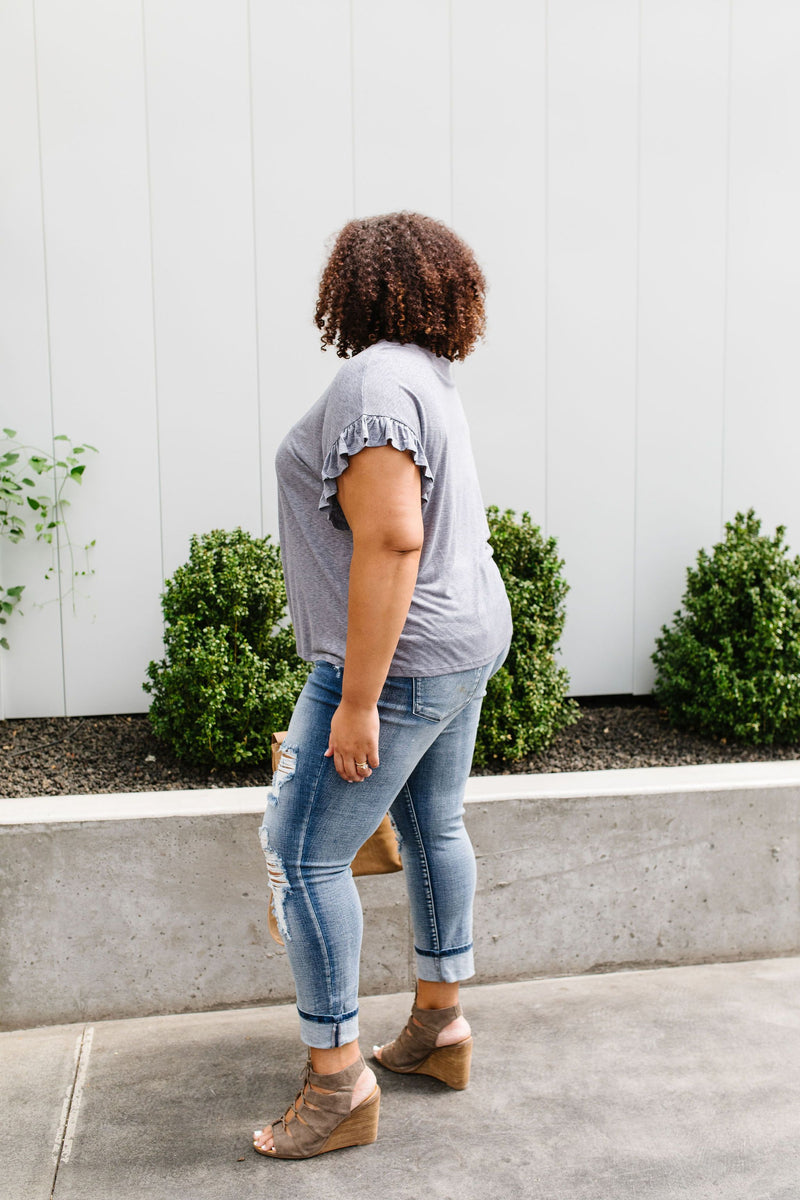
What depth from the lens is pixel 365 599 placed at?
1.84m

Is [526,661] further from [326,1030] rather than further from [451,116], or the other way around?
[451,116]

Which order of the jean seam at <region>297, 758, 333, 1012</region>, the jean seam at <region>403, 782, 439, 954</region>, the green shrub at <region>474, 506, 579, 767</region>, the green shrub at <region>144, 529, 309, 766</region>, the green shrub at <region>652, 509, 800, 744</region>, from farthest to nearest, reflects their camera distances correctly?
the green shrub at <region>652, 509, 800, 744</region> → the green shrub at <region>474, 506, 579, 767</region> → the green shrub at <region>144, 529, 309, 766</region> → the jean seam at <region>403, 782, 439, 954</region> → the jean seam at <region>297, 758, 333, 1012</region>

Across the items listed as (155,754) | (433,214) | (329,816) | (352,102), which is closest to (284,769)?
(329,816)

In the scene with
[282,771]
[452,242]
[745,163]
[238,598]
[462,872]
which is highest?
[745,163]

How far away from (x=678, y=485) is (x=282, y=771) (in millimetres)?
2461

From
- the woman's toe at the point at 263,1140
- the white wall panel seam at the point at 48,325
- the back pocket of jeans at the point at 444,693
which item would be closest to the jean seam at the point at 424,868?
the back pocket of jeans at the point at 444,693

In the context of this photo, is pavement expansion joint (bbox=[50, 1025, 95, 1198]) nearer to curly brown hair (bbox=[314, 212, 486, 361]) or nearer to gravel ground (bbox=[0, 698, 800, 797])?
gravel ground (bbox=[0, 698, 800, 797])

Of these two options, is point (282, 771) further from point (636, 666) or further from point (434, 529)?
point (636, 666)

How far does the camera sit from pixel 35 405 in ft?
11.5

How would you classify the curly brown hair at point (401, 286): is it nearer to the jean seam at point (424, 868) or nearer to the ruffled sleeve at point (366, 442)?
the ruffled sleeve at point (366, 442)

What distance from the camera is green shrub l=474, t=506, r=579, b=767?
3203 mm

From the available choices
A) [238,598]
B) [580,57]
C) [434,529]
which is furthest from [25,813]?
[580,57]

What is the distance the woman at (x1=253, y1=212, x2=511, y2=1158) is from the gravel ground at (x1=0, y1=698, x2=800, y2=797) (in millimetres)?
1081

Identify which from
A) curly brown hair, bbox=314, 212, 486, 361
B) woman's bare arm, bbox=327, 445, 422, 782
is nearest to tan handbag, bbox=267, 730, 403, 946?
woman's bare arm, bbox=327, 445, 422, 782
